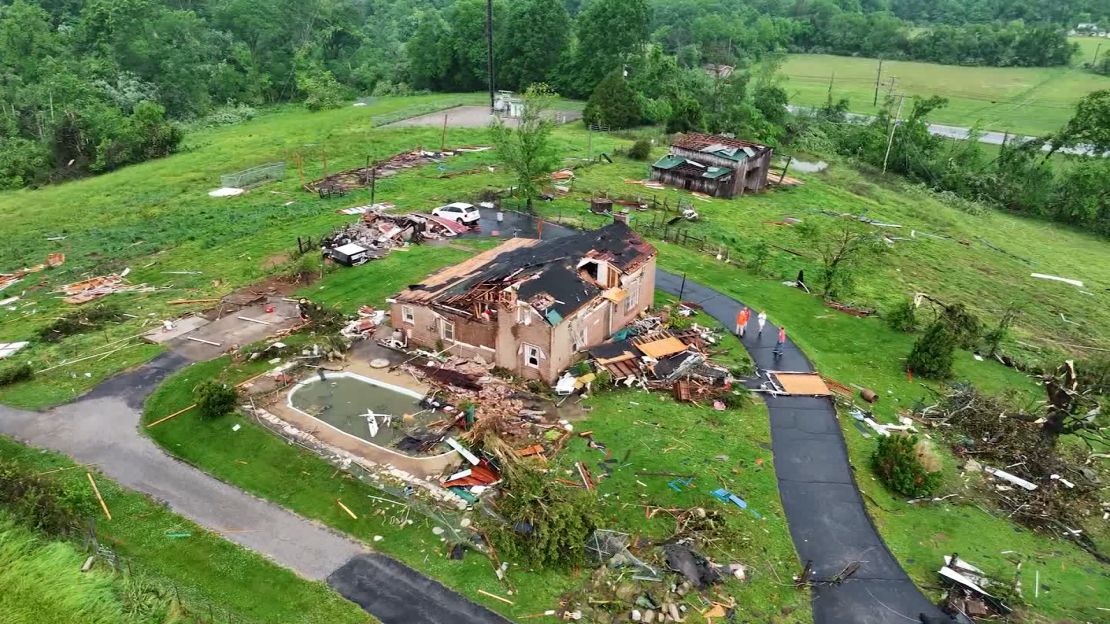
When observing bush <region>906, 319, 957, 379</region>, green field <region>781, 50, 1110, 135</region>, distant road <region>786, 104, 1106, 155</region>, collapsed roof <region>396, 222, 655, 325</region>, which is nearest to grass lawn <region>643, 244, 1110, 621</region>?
bush <region>906, 319, 957, 379</region>

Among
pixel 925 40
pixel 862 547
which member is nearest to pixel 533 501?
pixel 862 547

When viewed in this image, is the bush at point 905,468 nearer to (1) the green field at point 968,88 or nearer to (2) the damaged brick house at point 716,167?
(2) the damaged brick house at point 716,167

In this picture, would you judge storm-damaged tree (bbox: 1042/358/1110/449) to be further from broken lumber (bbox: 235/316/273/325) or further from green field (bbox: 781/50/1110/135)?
green field (bbox: 781/50/1110/135)

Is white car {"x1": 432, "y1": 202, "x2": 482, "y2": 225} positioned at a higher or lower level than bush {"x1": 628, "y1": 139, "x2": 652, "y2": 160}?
lower

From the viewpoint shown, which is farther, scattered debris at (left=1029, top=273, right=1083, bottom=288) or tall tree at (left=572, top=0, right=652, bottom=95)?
tall tree at (left=572, top=0, right=652, bottom=95)

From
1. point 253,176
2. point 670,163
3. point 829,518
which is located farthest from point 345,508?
point 670,163

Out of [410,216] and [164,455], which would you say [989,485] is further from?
[410,216]

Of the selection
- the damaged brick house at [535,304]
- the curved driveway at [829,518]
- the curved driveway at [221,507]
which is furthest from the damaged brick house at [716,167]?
the curved driveway at [221,507]
